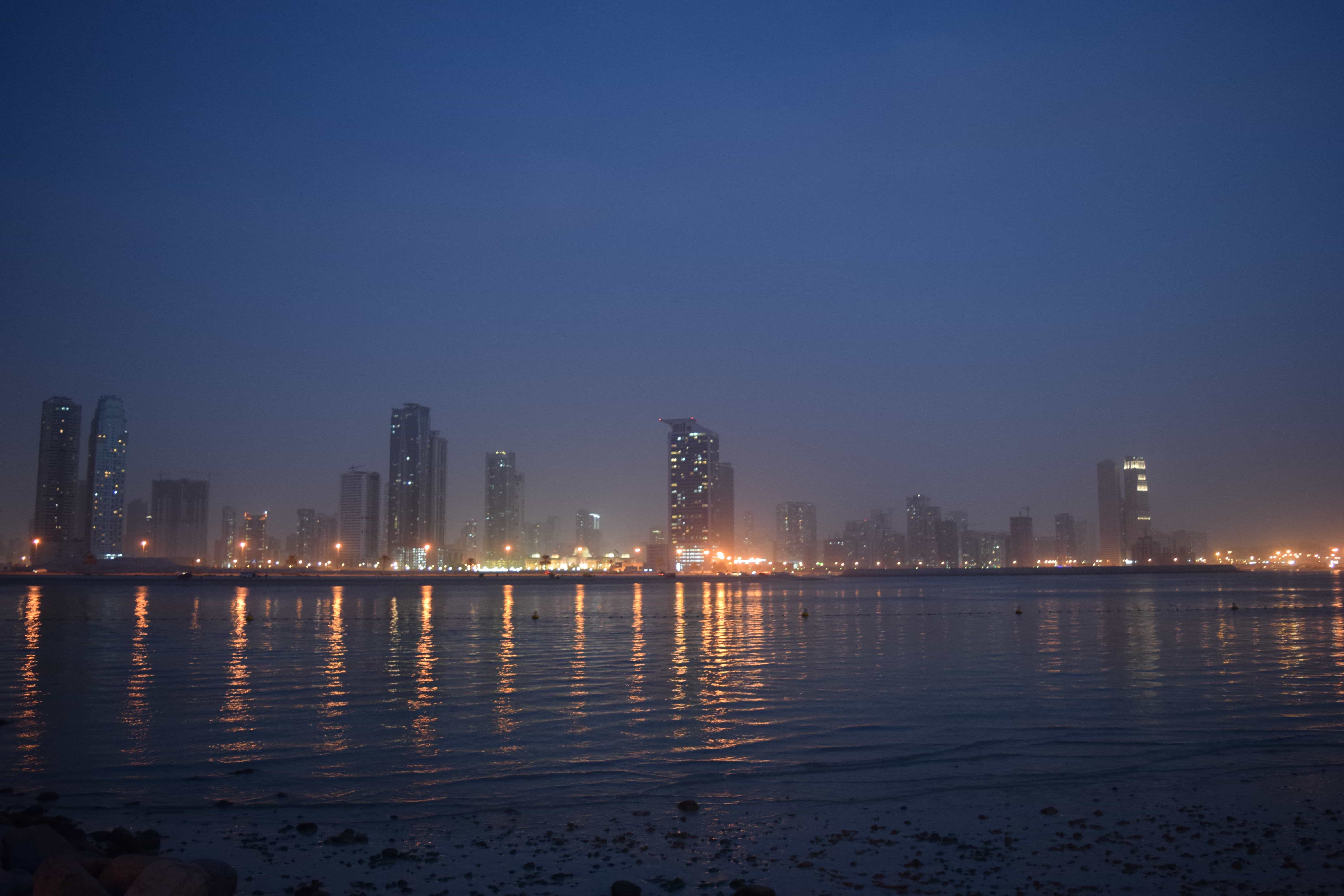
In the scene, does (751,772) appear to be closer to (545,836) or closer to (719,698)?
(545,836)

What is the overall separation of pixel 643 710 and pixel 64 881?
1670 centimetres

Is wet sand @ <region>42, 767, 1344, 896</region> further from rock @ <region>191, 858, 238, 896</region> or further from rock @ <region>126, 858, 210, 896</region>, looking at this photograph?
rock @ <region>126, 858, 210, 896</region>

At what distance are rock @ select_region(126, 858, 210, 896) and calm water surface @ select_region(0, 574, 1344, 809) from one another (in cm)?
593

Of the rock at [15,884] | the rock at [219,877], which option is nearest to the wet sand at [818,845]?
the rock at [219,877]

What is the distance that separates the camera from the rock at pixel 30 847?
10.4m

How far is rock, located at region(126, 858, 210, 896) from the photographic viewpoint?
29.3ft

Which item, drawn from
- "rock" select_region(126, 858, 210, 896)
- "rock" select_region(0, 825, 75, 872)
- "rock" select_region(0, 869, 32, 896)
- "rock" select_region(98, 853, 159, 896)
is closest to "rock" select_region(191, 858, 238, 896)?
"rock" select_region(126, 858, 210, 896)

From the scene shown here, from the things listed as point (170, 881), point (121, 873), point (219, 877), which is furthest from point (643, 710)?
point (170, 881)

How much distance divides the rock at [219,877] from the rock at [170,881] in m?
0.12

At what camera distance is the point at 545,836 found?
43.0ft

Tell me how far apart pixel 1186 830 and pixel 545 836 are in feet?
31.4

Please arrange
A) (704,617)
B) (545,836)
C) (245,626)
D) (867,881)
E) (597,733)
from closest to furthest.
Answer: (867,881) < (545,836) < (597,733) < (245,626) < (704,617)

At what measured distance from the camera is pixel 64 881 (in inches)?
356

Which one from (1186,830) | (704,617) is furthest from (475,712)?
(704,617)
